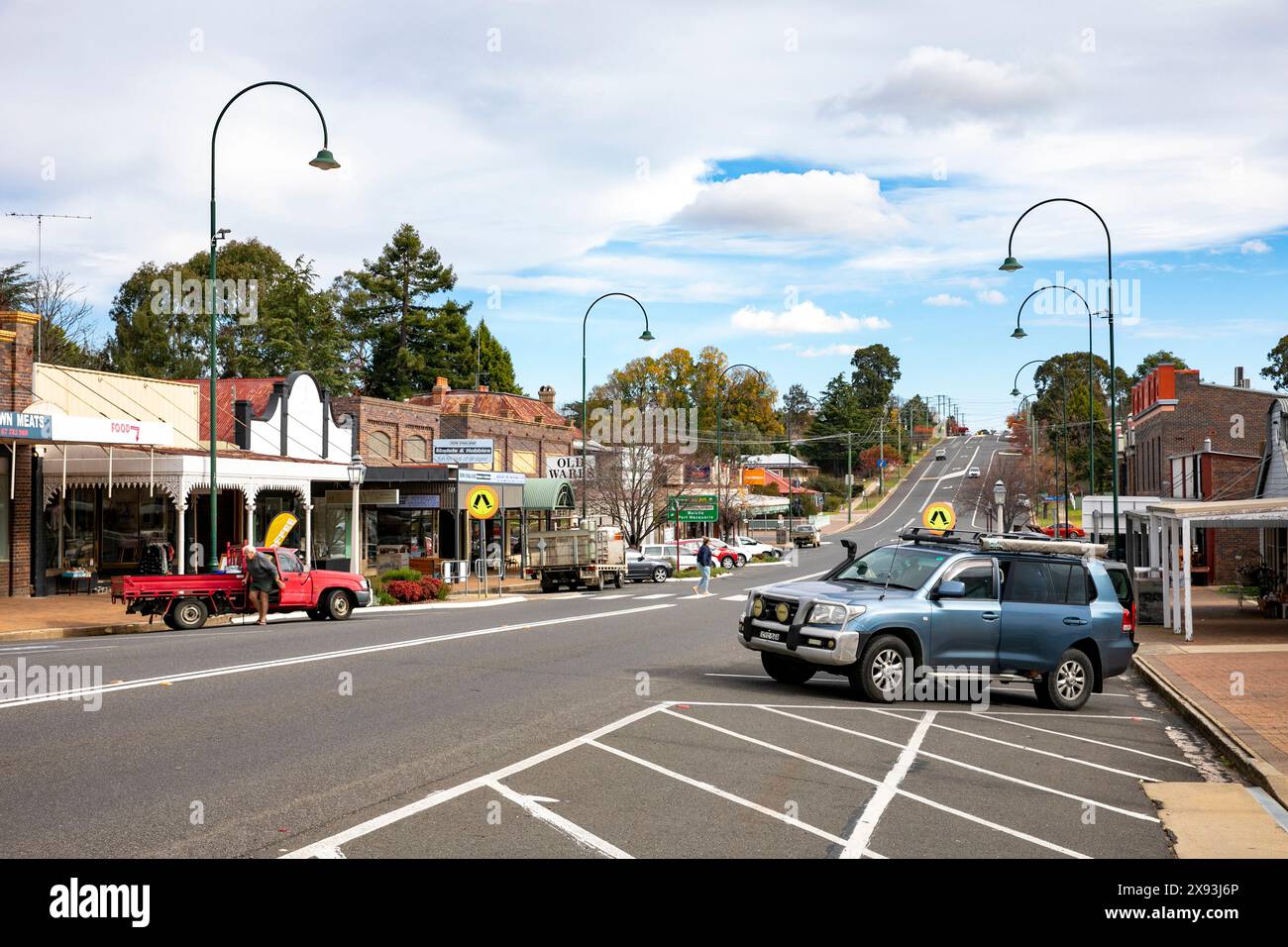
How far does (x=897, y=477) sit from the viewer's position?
435 ft

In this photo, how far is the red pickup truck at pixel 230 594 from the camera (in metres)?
21.1

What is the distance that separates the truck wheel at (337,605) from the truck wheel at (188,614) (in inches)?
111

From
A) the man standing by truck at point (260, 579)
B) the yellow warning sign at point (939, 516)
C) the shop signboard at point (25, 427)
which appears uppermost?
the shop signboard at point (25, 427)

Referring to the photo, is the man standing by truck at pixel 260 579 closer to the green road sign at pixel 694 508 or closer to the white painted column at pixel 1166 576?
the white painted column at pixel 1166 576

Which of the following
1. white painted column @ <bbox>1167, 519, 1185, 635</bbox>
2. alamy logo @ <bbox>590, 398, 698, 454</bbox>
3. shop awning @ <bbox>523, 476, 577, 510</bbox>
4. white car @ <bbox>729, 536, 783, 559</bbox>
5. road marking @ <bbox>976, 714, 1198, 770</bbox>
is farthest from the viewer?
alamy logo @ <bbox>590, 398, 698, 454</bbox>

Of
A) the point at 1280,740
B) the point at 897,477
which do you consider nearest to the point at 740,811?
the point at 1280,740

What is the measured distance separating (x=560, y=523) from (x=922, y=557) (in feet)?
115

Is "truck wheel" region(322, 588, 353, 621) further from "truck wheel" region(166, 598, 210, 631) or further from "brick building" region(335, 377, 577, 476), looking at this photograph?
"brick building" region(335, 377, 577, 476)

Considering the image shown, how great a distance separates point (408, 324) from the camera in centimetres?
8088

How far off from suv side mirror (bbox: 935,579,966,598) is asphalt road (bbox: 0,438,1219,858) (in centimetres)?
127

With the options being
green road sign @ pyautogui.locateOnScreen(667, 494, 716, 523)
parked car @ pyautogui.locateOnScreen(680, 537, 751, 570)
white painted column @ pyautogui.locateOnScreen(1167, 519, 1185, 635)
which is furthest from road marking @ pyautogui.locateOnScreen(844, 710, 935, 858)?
parked car @ pyautogui.locateOnScreen(680, 537, 751, 570)

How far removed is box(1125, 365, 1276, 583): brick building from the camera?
4184 centimetres

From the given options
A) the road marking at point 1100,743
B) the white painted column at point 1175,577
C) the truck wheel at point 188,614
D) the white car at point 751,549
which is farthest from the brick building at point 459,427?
the road marking at point 1100,743
